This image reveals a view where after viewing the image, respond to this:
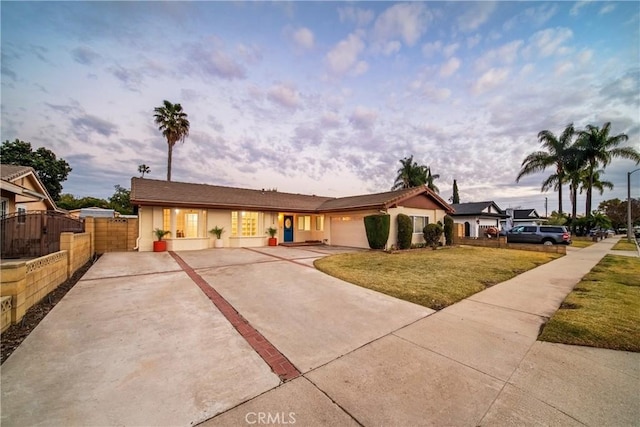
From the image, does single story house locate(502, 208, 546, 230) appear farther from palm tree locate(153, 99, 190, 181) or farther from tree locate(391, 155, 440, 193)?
palm tree locate(153, 99, 190, 181)

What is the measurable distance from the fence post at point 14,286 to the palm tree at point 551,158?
1465 inches

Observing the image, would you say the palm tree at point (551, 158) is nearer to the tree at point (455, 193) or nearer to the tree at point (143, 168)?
the tree at point (455, 193)

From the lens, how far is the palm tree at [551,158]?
1018 inches

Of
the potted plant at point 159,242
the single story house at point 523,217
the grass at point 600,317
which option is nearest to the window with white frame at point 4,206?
the potted plant at point 159,242

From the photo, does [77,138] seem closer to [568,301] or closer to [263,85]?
[263,85]

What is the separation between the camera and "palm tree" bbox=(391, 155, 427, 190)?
33.2 metres

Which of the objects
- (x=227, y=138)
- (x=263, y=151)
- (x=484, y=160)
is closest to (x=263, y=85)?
(x=227, y=138)

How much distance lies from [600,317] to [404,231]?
398 inches

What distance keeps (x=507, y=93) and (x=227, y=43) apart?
48.0 feet

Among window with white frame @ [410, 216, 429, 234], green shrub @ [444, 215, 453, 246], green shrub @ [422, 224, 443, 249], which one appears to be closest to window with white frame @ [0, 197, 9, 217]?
window with white frame @ [410, 216, 429, 234]

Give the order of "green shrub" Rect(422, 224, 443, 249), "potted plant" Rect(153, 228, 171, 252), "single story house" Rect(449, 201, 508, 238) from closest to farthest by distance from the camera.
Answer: "potted plant" Rect(153, 228, 171, 252)
"green shrub" Rect(422, 224, 443, 249)
"single story house" Rect(449, 201, 508, 238)

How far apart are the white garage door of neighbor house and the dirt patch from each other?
13.2 meters

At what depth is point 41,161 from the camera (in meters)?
28.9

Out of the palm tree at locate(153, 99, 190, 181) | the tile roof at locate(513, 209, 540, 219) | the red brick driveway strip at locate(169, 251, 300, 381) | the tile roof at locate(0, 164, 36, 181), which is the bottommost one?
the red brick driveway strip at locate(169, 251, 300, 381)
